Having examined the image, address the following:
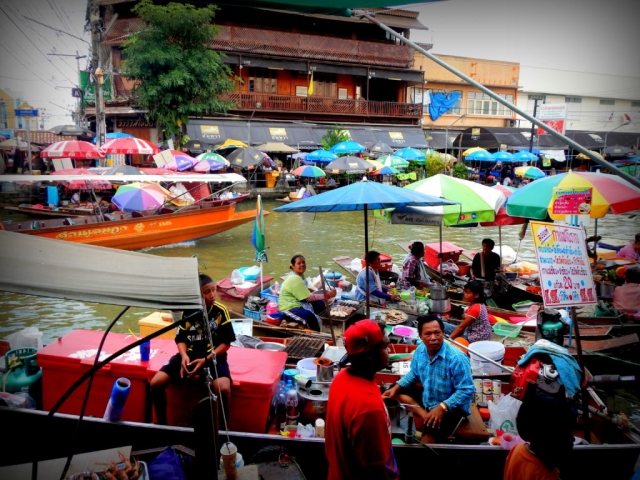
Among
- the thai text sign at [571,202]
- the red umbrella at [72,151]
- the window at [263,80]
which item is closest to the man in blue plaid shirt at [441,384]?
the thai text sign at [571,202]

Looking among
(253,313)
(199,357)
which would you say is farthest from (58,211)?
(199,357)

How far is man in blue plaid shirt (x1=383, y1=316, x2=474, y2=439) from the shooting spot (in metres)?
3.88

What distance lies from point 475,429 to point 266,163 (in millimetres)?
24031

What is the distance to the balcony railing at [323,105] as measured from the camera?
30.8 meters

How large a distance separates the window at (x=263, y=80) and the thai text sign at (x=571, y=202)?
29.2 m

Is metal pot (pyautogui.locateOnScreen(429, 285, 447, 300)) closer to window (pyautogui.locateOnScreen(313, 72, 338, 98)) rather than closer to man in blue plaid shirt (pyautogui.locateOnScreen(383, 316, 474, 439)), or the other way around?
man in blue plaid shirt (pyautogui.locateOnScreen(383, 316, 474, 439))

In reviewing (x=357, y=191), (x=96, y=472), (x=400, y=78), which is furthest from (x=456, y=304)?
(x=400, y=78)

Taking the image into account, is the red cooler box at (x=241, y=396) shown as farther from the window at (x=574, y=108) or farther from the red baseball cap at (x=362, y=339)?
the window at (x=574, y=108)

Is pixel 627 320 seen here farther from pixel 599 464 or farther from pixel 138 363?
pixel 138 363

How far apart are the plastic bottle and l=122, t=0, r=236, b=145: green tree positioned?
2273 centimetres

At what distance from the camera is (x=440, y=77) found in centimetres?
4184

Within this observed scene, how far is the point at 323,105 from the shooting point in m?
33.1

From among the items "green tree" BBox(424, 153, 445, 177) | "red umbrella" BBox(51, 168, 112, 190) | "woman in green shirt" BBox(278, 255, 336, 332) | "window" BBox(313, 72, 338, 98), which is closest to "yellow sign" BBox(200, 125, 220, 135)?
"red umbrella" BBox(51, 168, 112, 190)

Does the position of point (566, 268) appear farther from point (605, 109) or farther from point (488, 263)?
point (605, 109)
